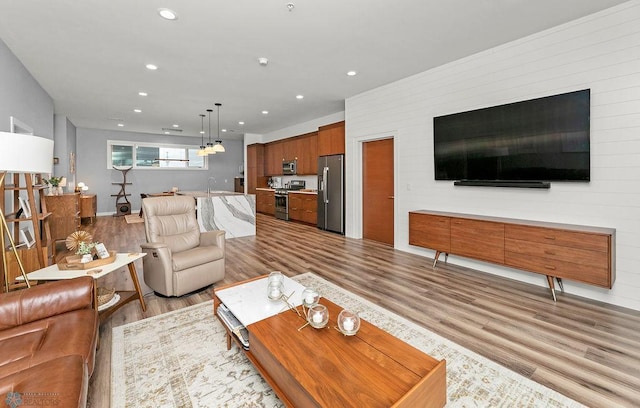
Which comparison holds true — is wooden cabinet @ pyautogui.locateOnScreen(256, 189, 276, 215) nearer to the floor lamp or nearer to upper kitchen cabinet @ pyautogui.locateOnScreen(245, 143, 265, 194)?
upper kitchen cabinet @ pyautogui.locateOnScreen(245, 143, 265, 194)

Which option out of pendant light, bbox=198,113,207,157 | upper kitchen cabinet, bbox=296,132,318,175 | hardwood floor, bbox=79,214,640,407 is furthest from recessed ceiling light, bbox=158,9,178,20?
upper kitchen cabinet, bbox=296,132,318,175

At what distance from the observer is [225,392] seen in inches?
67.5

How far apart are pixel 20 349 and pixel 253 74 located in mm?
4113

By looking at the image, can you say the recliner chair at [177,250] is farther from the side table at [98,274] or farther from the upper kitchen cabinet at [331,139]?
the upper kitchen cabinet at [331,139]

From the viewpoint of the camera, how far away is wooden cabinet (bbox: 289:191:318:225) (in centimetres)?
726

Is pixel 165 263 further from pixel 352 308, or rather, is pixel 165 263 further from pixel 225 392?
pixel 352 308

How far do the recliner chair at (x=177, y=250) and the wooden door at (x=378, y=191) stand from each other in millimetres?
3087

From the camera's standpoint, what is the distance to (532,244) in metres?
3.02

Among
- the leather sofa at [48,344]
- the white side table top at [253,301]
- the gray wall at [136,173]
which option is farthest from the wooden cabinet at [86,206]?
the white side table top at [253,301]

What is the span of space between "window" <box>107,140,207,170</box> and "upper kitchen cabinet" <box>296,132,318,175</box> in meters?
4.89

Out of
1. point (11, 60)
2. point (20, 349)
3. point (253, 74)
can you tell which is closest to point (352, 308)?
point (20, 349)

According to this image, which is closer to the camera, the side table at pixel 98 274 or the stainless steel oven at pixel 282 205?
the side table at pixel 98 274

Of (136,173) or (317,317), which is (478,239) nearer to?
(317,317)

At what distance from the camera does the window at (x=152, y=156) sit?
9.56 metres
